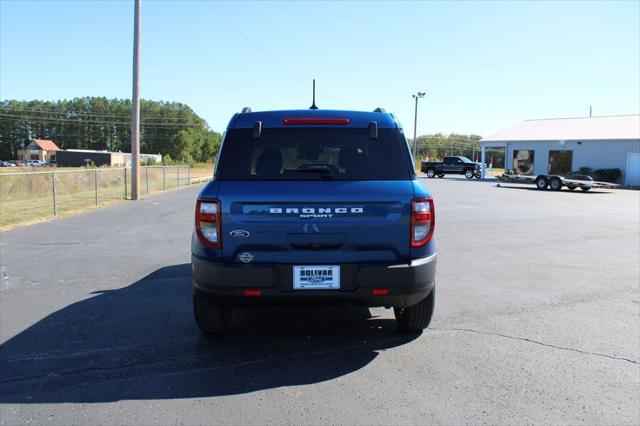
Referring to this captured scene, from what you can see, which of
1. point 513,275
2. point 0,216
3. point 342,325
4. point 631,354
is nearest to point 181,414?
point 342,325

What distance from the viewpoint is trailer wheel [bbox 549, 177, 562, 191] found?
98.1ft

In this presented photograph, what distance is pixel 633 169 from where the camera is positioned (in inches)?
1432

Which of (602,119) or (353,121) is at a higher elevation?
(602,119)

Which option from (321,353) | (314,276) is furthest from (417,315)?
(314,276)

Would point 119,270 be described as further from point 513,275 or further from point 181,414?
point 513,275

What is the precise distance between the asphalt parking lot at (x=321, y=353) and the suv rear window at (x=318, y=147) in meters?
1.51

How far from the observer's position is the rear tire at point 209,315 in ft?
14.7

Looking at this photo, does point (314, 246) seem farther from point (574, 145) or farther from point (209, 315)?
point (574, 145)

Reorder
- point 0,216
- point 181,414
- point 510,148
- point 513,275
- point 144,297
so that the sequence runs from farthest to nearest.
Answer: point 510,148 < point 0,216 < point 513,275 < point 144,297 < point 181,414

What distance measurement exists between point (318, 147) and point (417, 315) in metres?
1.74

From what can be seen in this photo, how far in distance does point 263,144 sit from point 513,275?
15.7ft

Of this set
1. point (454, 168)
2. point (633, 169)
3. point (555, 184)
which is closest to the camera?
point (555, 184)

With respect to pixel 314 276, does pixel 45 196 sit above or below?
below

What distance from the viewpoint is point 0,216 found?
1453cm
